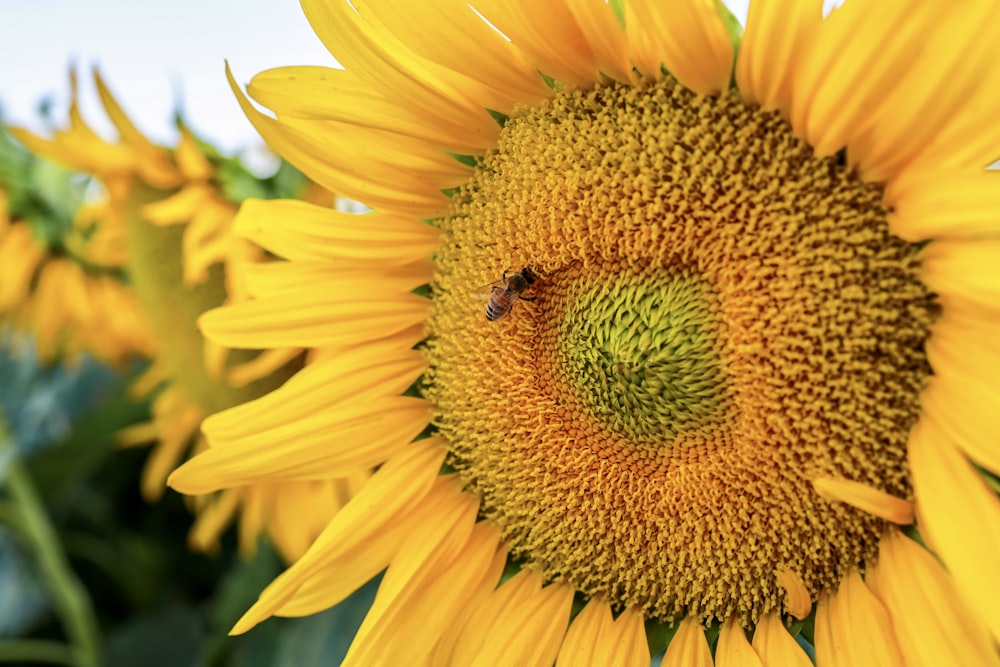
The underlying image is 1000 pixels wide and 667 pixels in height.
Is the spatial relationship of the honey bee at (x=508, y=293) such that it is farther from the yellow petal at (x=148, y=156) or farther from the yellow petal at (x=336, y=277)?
the yellow petal at (x=148, y=156)

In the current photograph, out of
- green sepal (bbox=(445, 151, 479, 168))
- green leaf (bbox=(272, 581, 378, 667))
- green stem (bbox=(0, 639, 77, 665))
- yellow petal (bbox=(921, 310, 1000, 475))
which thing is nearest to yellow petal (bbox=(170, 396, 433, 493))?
green sepal (bbox=(445, 151, 479, 168))

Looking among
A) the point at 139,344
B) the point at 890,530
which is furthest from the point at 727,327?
→ the point at 139,344

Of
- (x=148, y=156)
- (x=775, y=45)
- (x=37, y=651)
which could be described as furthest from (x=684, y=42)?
(x=37, y=651)

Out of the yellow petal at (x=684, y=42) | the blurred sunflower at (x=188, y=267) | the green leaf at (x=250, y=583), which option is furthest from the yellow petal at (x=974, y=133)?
the green leaf at (x=250, y=583)

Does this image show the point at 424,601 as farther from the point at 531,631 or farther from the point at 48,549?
the point at 48,549

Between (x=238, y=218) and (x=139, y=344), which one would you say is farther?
(x=139, y=344)

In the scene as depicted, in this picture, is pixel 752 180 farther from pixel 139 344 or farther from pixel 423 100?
pixel 139 344
